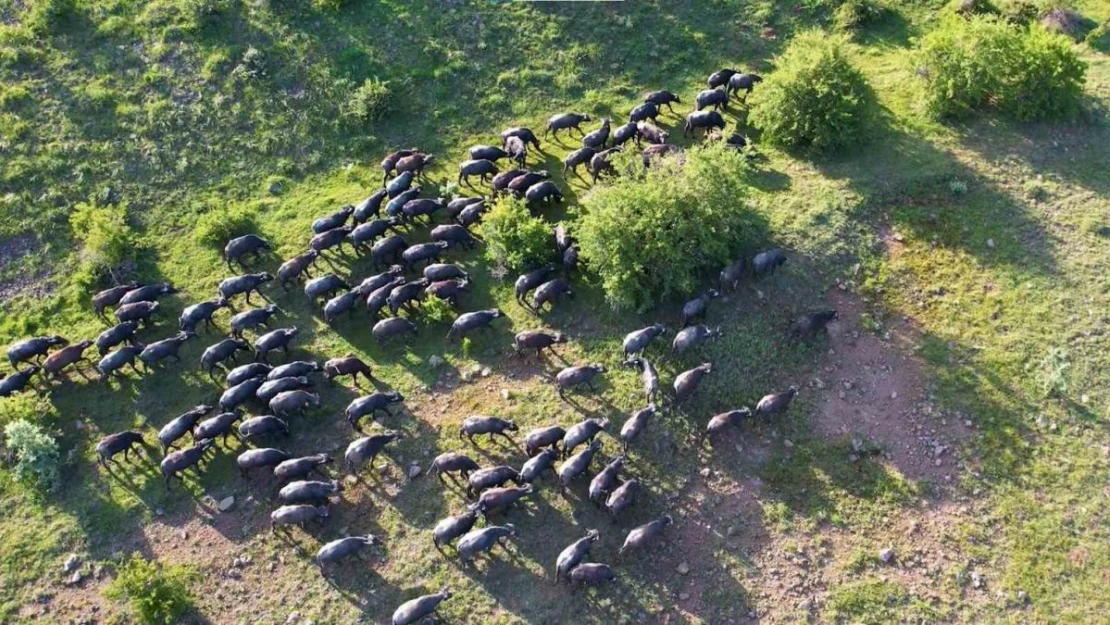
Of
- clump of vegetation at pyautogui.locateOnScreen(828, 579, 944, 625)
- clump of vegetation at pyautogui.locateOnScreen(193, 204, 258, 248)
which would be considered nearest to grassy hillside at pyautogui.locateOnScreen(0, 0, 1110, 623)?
clump of vegetation at pyautogui.locateOnScreen(828, 579, 944, 625)

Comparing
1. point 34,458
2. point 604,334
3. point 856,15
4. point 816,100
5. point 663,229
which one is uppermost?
point 856,15

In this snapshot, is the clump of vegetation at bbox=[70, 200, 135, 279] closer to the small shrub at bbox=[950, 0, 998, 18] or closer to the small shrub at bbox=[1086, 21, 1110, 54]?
the small shrub at bbox=[950, 0, 998, 18]

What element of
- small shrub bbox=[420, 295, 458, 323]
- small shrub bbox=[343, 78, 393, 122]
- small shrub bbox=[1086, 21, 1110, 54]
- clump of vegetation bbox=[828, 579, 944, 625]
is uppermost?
small shrub bbox=[1086, 21, 1110, 54]

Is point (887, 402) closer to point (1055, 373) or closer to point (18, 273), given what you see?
point (1055, 373)

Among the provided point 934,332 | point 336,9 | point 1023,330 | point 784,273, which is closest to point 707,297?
point 784,273

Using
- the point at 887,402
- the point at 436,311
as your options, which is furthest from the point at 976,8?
the point at 436,311

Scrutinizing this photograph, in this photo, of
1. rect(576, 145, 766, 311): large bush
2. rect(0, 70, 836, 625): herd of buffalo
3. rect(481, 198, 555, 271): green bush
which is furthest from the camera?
rect(481, 198, 555, 271): green bush

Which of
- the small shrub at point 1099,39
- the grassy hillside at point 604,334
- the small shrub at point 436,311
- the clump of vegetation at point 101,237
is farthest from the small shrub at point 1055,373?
the clump of vegetation at point 101,237
